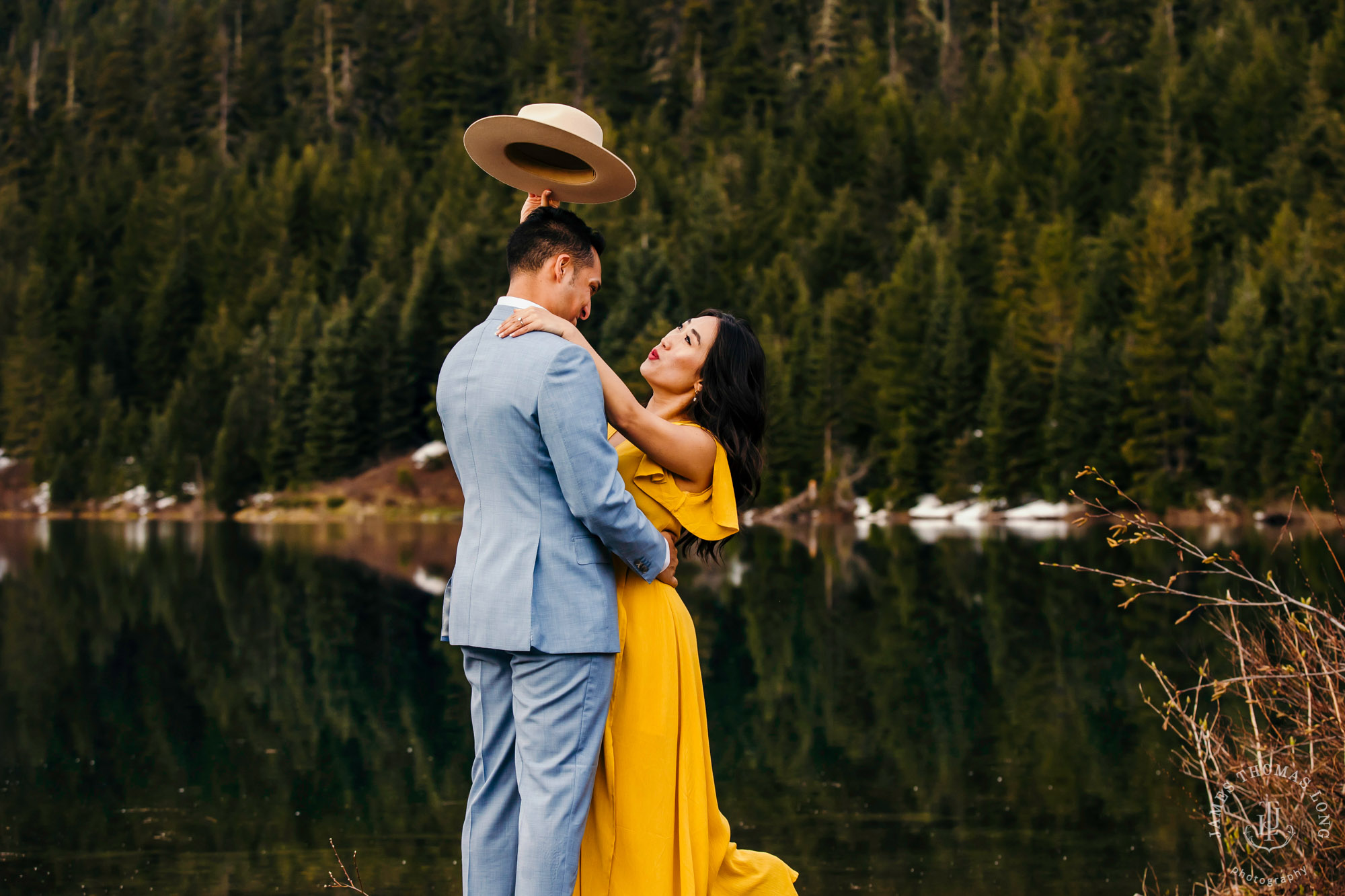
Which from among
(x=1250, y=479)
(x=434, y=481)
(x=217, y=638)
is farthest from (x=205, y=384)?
(x=217, y=638)

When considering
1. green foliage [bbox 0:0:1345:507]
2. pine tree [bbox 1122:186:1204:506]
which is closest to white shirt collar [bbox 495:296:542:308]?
green foliage [bbox 0:0:1345:507]

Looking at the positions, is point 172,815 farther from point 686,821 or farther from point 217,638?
point 217,638

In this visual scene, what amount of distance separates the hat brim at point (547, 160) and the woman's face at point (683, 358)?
0.48 meters

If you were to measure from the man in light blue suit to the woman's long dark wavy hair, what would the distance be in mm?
525

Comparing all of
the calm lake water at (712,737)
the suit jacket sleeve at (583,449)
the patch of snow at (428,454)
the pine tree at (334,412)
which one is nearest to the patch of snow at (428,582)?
the calm lake water at (712,737)

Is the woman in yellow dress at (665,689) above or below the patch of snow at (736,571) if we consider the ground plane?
above

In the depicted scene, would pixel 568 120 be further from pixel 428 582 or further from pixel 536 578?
pixel 428 582

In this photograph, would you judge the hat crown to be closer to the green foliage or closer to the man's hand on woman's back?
the man's hand on woman's back

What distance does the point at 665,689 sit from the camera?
13.4 ft

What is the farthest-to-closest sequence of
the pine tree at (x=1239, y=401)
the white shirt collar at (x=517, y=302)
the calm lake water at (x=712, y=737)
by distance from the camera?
the pine tree at (x=1239, y=401), the calm lake water at (x=712, y=737), the white shirt collar at (x=517, y=302)

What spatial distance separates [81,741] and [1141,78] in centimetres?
8749

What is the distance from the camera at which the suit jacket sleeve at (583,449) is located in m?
3.78

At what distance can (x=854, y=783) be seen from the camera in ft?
29.7

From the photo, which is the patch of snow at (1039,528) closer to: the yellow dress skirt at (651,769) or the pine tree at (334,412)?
the pine tree at (334,412)
